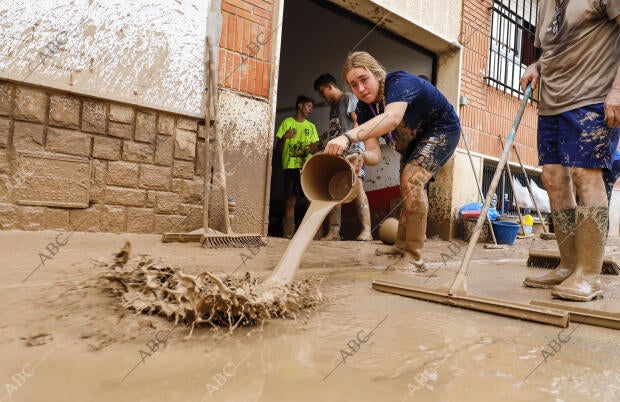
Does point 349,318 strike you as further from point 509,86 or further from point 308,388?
point 509,86

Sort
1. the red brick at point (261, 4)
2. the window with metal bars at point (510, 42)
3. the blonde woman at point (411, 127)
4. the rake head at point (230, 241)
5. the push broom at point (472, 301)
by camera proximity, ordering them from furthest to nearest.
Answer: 1. the window with metal bars at point (510, 42)
2. the red brick at point (261, 4)
3. the rake head at point (230, 241)
4. the blonde woman at point (411, 127)
5. the push broom at point (472, 301)

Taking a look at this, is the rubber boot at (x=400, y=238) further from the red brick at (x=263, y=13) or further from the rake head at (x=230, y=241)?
the red brick at (x=263, y=13)

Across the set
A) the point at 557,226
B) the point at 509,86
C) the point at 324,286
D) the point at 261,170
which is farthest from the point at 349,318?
the point at 509,86

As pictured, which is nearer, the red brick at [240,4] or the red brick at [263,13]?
the red brick at [240,4]

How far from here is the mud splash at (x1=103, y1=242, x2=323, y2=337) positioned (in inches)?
48.3

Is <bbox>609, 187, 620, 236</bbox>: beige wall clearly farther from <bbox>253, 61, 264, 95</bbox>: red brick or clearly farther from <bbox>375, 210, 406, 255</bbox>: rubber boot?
<bbox>253, 61, 264, 95</bbox>: red brick

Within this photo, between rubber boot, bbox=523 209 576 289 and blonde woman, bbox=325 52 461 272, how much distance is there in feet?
2.23

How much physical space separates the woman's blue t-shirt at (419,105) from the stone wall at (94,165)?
5.36ft

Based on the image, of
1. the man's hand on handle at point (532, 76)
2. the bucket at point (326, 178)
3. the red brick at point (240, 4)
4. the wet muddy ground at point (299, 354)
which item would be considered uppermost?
the red brick at point (240, 4)

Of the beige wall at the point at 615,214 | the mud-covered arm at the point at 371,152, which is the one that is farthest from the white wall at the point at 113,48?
the beige wall at the point at 615,214

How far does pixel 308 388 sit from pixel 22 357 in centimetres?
67

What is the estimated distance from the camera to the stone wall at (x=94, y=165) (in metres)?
2.90

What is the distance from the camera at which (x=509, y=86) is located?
714cm

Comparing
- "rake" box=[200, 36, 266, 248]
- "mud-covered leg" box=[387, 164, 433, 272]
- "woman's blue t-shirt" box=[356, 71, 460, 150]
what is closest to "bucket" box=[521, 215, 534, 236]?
"woman's blue t-shirt" box=[356, 71, 460, 150]
